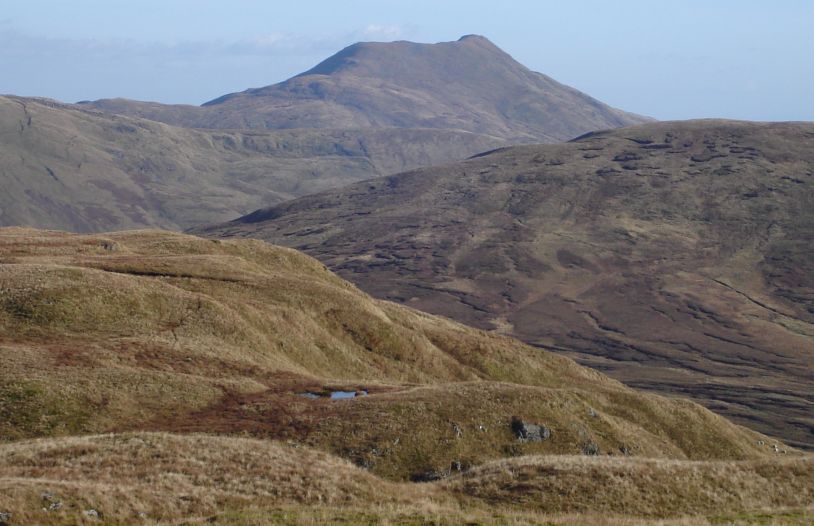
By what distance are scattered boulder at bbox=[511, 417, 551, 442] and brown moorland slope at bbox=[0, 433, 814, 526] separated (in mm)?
13997

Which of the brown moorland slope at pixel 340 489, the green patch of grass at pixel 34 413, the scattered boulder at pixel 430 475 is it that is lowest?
the scattered boulder at pixel 430 475

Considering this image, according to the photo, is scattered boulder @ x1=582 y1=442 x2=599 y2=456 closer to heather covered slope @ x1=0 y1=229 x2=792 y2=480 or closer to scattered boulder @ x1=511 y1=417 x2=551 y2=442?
heather covered slope @ x1=0 y1=229 x2=792 y2=480

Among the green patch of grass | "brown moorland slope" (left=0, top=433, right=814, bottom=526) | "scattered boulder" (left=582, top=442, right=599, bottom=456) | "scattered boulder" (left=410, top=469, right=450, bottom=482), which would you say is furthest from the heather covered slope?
"brown moorland slope" (left=0, top=433, right=814, bottom=526)

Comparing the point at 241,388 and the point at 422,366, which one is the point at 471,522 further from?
the point at 422,366

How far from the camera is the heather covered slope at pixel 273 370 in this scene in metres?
51.8

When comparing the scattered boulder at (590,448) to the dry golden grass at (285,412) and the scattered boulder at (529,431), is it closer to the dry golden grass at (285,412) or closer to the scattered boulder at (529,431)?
the dry golden grass at (285,412)

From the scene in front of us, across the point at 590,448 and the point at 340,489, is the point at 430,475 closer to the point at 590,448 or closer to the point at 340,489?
the point at 590,448

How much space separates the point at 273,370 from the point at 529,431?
21.5m

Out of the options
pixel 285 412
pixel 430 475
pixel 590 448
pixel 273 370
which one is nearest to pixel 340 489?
pixel 430 475

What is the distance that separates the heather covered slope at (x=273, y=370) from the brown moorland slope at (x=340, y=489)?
1115cm

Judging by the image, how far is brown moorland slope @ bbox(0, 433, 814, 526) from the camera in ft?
95.1

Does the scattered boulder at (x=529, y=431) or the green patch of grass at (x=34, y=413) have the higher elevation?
the green patch of grass at (x=34, y=413)

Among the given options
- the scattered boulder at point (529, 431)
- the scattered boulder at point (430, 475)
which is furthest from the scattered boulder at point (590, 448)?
the scattered boulder at point (430, 475)

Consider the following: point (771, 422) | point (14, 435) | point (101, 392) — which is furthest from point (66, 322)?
point (771, 422)
